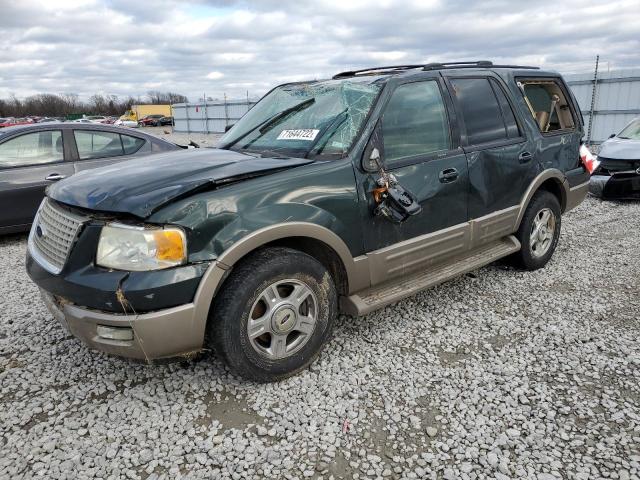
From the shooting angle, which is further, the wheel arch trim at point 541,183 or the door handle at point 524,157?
the wheel arch trim at point 541,183

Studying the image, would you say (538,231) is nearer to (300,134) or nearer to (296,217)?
(300,134)

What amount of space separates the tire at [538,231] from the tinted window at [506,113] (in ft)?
2.42

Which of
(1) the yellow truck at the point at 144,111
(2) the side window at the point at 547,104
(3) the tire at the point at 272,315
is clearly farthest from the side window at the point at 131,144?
(1) the yellow truck at the point at 144,111

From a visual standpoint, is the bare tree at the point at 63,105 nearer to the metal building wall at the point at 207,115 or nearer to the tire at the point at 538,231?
the metal building wall at the point at 207,115

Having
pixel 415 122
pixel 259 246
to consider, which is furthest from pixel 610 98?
pixel 259 246

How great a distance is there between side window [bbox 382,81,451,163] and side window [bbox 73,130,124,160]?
15.1 ft

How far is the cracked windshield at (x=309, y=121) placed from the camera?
326 cm

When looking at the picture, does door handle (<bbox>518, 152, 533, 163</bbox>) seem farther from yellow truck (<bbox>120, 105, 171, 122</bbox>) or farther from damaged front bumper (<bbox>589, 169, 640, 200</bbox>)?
yellow truck (<bbox>120, 105, 171, 122</bbox>)

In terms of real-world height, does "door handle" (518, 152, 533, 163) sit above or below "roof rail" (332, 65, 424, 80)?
below

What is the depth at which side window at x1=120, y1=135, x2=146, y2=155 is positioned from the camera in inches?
263

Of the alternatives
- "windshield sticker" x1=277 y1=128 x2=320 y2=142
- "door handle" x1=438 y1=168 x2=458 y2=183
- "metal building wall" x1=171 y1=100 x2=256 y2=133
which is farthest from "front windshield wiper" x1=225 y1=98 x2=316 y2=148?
"metal building wall" x1=171 y1=100 x2=256 y2=133

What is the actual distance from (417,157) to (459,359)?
1.44 meters

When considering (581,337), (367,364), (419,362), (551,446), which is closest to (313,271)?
(367,364)

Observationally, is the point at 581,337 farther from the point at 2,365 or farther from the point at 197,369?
the point at 2,365
